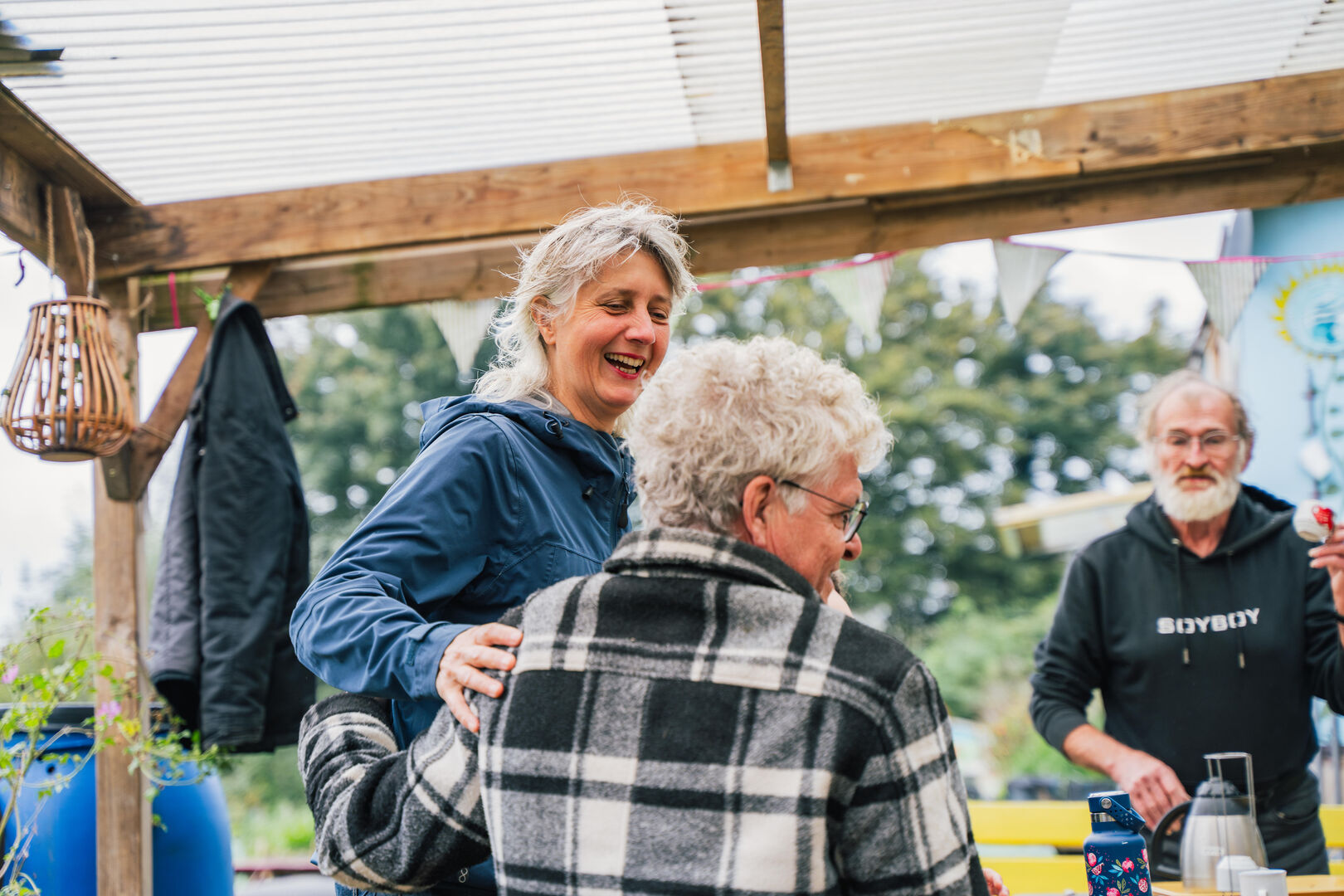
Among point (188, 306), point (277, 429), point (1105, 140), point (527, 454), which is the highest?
point (1105, 140)

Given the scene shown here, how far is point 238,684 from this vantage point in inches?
118

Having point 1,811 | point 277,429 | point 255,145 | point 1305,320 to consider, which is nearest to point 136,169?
point 255,145

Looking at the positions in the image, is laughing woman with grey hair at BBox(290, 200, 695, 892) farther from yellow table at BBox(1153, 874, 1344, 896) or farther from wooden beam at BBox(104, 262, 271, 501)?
wooden beam at BBox(104, 262, 271, 501)

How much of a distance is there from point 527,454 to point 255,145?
202 cm

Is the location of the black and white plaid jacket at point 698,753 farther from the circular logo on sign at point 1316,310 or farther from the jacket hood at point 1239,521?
the circular logo on sign at point 1316,310

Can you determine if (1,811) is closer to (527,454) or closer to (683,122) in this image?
(527,454)

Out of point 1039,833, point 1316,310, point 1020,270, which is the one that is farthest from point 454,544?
point 1316,310

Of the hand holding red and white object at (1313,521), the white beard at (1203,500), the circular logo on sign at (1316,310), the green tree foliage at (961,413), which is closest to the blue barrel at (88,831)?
the white beard at (1203,500)

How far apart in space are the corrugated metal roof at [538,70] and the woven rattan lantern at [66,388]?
1.59 feet

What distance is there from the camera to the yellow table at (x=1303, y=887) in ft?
6.07

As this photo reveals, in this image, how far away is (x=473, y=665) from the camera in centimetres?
115

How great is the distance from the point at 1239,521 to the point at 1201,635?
341 mm

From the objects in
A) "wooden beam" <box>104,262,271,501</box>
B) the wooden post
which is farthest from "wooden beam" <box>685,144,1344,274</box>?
the wooden post

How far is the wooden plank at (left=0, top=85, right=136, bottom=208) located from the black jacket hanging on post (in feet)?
1.51
